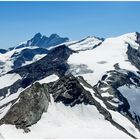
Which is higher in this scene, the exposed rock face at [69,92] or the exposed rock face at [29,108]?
the exposed rock face at [29,108]

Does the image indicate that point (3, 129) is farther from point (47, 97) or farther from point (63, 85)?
point (63, 85)

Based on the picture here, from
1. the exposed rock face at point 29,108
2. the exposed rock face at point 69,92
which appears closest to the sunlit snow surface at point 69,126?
the exposed rock face at point 29,108

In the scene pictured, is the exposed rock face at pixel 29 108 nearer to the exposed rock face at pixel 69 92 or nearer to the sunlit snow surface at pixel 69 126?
the sunlit snow surface at pixel 69 126

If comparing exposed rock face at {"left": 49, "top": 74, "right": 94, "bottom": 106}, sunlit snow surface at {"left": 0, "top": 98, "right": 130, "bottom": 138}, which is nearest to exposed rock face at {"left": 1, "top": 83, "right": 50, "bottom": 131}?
sunlit snow surface at {"left": 0, "top": 98, "right": 130, "bottom": 138}

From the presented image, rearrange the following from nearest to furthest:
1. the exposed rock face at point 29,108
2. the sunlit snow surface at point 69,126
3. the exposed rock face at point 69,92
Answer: the sunlit snow surface at point 69,126, the exposed rock face at point 29,108, the exposed rock face at point 69,92

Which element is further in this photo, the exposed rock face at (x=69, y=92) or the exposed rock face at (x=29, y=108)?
the exposed rock face at (x=69, y=92)

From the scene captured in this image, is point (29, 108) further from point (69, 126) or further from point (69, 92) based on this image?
point (69, 92)

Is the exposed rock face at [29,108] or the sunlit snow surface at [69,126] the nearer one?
the sunlit snow surface at [69,126]

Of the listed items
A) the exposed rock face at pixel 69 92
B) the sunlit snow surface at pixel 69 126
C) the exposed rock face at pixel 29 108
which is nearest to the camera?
the sunlit snow surface at pixel 69 126
